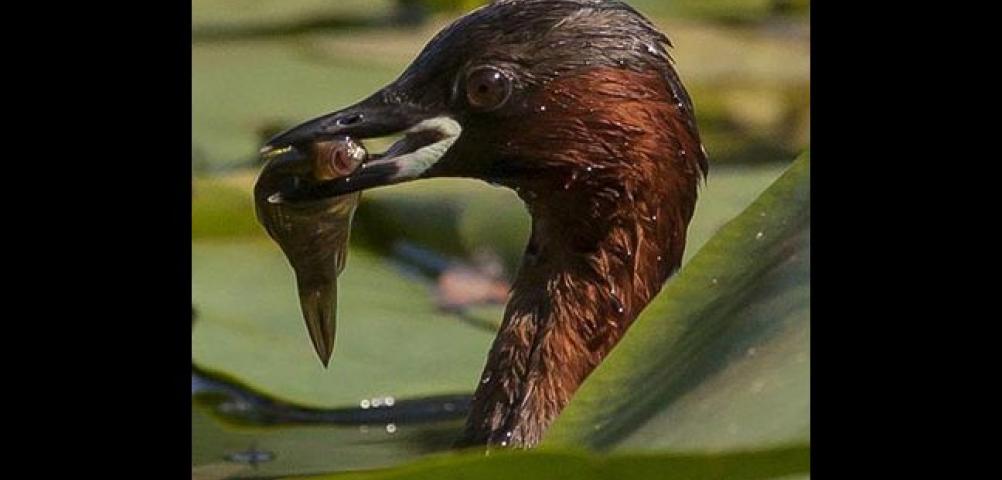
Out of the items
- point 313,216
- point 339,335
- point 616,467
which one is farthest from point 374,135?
point 339,335

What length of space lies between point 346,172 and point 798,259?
0.40m

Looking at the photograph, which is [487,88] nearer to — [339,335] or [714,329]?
[714,329]

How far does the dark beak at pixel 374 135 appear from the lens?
1.48m

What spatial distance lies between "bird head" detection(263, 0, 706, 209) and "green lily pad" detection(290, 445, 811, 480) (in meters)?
0.40

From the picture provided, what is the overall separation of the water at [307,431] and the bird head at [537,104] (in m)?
0.33

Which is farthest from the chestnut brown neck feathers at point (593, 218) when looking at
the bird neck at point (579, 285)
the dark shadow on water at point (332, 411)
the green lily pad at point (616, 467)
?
the green lily pad at point (616, 467)

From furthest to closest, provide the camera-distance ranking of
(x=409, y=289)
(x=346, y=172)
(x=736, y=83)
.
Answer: (x=736, y=83) < (x=409, y=289) < (x=346, y=172)

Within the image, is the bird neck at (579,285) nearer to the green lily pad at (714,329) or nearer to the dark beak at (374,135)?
the dark beak at (374,135)

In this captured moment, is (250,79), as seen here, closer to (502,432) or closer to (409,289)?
(409,289)

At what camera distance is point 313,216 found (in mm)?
1534

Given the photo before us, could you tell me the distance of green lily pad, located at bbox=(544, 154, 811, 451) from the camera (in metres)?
1.22

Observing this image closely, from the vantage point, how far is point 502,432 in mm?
1637

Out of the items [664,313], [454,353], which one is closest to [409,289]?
[454,353]

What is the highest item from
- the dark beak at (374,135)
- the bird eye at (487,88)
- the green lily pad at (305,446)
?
the bird eye at (487,88)
